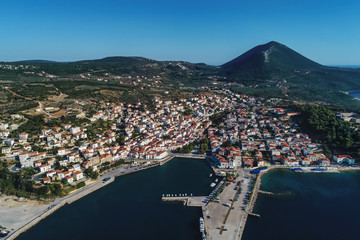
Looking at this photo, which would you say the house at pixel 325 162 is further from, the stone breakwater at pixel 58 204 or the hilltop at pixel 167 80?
the hilltop at pixel 167 80

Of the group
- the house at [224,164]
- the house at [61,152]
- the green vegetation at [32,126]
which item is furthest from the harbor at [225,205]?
the green vegetation at [32,126]

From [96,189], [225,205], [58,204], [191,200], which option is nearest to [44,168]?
[58,204]

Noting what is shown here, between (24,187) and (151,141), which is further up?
(151,141)

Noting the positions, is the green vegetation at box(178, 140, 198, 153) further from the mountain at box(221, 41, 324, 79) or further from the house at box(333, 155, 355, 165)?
the mountain at box(221, 41, 324, 79)

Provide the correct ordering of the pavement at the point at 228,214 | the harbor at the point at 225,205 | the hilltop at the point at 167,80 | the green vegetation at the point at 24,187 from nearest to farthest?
the pavement at the point at 228,214
the harbor at the point at 225,205
the green vegetation at the point at 24,187
the hilltop at the point at 167,80

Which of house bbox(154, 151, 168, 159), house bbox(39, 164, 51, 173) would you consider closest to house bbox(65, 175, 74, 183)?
house bbox(39, 164, 51, 173)

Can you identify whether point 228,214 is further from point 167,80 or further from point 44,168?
point 167,80
